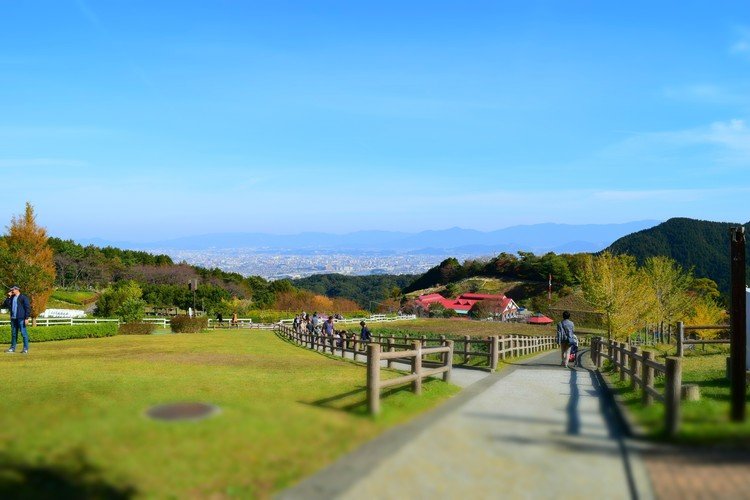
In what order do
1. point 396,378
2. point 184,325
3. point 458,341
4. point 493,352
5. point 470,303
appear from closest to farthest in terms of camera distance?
point 396,378 < point 493,352 < point 458,341 < point 184,325 < point 470,303

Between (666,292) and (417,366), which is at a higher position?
(666,292)

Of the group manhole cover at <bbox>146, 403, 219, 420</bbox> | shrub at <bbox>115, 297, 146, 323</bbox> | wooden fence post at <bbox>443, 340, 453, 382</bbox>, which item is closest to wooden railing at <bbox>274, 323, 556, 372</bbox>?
wooden fence post at <bbox>443, 340, 453, 382</bbox>

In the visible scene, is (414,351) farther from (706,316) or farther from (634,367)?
(706,316)

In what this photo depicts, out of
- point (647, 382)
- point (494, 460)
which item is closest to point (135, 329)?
point (647, 382)

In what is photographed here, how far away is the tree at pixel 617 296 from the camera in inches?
1726

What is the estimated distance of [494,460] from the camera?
23.0 ft

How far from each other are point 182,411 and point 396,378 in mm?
4370

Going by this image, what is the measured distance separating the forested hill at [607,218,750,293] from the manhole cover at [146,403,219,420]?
10997 centimetres

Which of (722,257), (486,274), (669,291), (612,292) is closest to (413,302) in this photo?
(486,274)

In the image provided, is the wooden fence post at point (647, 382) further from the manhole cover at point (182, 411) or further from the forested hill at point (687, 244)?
the forested hill at point (687, 244)

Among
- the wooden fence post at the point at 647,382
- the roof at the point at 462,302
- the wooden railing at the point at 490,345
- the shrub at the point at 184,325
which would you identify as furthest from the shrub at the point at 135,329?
the roof at the point at 462,302

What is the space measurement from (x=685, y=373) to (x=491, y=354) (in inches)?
261

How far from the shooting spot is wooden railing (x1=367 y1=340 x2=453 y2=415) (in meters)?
9.70

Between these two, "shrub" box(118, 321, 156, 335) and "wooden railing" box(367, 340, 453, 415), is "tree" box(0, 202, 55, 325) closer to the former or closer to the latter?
"shrub" box(118, 321, 156, 335)
